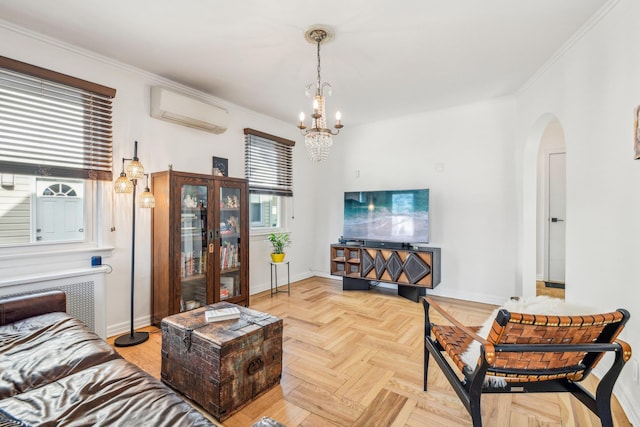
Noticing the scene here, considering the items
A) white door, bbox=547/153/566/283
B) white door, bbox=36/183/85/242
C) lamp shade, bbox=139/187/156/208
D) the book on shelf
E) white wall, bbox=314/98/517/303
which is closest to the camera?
the book on shelf

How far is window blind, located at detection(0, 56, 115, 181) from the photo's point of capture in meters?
2.23

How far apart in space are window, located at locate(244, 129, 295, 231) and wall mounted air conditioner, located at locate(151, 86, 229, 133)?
567mm

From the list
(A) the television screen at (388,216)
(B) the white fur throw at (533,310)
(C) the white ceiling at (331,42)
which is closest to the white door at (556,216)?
(C) the white ceiling at (331,42)

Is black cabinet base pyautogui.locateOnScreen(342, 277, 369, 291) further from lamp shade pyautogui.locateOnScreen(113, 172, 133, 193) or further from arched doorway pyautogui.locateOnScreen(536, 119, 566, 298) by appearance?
lamp shade pyautogui.locateOnScreen(113, 172, 133, 193)

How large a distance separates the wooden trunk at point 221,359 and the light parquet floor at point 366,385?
106 millimetres

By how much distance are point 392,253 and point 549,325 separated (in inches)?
109

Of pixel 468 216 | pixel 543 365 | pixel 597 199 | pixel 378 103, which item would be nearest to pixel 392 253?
pixel 468 216

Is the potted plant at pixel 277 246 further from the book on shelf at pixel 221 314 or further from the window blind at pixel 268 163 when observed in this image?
the book on shelf at pixel 221 314

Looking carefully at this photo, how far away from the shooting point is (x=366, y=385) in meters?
2.02

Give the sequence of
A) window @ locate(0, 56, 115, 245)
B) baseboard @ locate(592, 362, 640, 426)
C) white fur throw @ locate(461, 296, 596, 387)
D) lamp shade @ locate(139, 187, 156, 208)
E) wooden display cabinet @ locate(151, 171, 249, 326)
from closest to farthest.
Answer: white fur throw @ locate(461, 296, 596, 387)
baseboard @ locate(592, 362, 640, 426)
window @ locate(0, 56, 115, 245)
lamp shade @ locate(139, 187, 156, 208)
wooden display cabinet @ locate(151, 171, 249, 326)

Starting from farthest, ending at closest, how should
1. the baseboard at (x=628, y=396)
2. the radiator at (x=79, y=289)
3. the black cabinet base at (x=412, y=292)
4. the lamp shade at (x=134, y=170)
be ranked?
the black cabinet base at (x=412, y=292) → the lamp shade at (x=134, y=170) → the radiator at (x=79, y=289) → the baseboard at (x=628, y=396)

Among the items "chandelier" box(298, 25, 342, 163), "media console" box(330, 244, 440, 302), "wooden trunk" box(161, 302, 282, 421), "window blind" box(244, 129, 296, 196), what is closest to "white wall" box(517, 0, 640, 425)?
"media console" box(330, 244, 440, 302)

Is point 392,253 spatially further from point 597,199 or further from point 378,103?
point 597,199

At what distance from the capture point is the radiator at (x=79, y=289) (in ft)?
7.04
